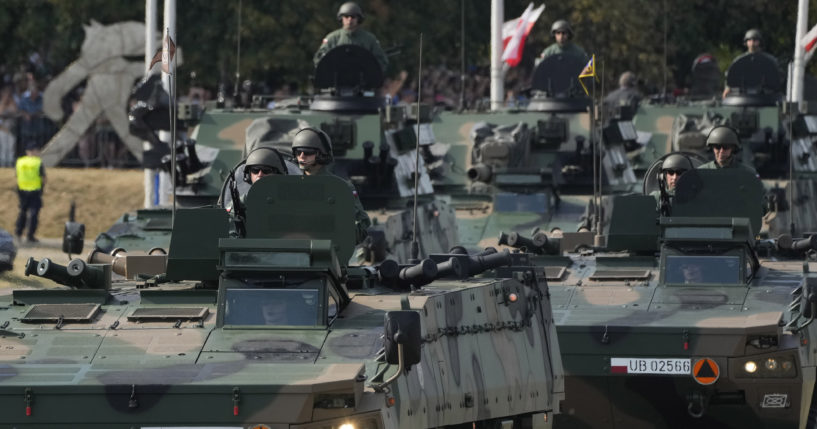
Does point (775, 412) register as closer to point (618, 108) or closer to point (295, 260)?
point (295, 260)

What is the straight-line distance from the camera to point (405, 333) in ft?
41.2

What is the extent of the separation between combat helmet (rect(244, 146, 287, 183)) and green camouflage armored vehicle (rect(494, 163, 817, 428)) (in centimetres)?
236

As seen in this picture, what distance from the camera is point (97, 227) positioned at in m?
35.4

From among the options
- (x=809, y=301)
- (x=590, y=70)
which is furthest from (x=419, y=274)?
(x=590, y=70)

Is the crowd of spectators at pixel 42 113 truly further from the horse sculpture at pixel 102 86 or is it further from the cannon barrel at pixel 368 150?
the cannon barrel at pixel 368 150

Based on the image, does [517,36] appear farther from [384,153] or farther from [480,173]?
[384,153]

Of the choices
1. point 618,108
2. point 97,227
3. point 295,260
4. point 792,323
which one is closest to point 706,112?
point 618,108

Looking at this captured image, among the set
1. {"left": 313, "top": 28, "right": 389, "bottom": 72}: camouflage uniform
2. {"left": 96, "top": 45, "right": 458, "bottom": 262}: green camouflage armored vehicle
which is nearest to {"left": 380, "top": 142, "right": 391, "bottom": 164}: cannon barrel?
{"left": 96, "top": 45, "right": 458, "bottom": 262}: green camouflage armored vehicle

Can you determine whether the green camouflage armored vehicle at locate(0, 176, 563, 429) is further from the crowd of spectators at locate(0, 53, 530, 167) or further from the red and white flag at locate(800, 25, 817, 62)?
the red and white flag at locate(800, 25, 817, 62)

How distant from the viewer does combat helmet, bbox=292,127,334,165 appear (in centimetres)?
1611

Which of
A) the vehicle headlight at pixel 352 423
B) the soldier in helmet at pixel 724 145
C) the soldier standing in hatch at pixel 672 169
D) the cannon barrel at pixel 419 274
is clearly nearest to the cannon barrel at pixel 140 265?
the cannon barrel at pixel 419 274

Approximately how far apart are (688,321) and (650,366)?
441mm

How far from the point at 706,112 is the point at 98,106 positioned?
11.4m

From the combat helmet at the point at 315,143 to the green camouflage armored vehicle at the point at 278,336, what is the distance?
0.88 metres
